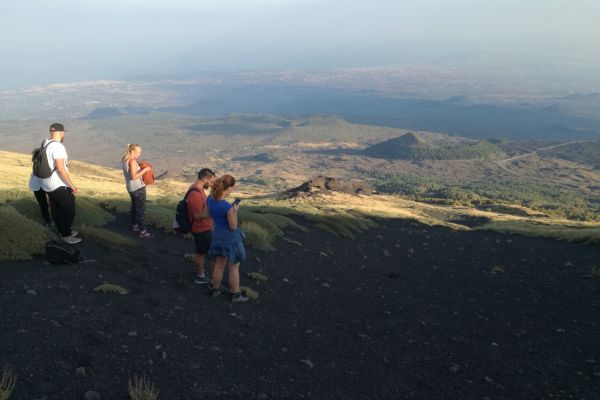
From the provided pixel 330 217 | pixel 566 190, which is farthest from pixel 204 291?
pixel 566 190

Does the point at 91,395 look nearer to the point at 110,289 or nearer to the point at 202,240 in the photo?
the point at 110,289

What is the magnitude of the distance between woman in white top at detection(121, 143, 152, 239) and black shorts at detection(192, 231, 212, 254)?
11.9 ft

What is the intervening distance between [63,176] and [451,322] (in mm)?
10156

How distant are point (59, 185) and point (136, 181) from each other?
97.8 inches

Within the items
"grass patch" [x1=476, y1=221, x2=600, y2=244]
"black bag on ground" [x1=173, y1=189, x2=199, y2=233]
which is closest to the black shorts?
"black bag on ground" [x1=173, y1=189, x2=199, y2=233]

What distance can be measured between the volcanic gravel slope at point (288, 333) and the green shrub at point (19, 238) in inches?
13.3

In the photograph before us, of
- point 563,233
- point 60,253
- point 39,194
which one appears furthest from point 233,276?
point 563,233

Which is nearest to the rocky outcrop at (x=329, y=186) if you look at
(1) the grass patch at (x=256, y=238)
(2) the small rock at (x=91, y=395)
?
(1) the grass patch at (x=256, y=238)

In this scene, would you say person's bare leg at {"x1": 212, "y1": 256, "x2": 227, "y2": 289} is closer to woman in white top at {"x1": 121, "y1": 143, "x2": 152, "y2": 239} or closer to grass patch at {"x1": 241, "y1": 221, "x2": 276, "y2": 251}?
woman in white top at {"x1": 121, "y1": 143, "x2": 152, "y2": 239}

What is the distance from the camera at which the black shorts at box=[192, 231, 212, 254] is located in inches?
411

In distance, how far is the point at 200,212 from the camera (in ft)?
34.0

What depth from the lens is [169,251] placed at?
1321 centimetres

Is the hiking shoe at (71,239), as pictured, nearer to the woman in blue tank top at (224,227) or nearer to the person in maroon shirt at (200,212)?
the person in maroon shirt at (200,212)

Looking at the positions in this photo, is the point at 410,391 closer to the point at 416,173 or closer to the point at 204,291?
the point at 204,291
